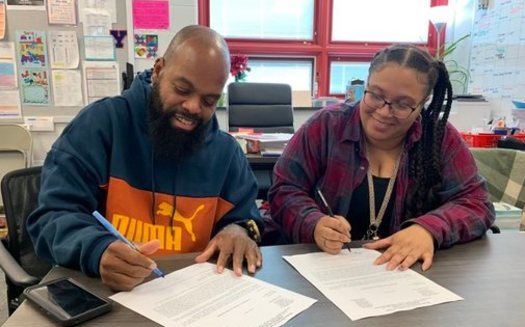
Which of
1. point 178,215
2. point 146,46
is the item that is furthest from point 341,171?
point 146,46

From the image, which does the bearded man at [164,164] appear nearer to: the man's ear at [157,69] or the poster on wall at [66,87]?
the man's ear at [157,69]

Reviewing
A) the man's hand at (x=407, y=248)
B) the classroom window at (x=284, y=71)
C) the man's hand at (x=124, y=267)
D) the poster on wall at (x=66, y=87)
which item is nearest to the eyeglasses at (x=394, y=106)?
the man's hand at (x=407, y=248)

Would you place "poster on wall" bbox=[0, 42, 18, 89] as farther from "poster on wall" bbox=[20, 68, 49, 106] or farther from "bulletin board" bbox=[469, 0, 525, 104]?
"bulletin board" bbox=[469, 0, 525, 104]

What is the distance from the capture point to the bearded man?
112 centimetres

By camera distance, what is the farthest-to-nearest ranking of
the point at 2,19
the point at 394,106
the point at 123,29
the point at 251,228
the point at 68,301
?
the point at 123,29 → the point at 2,19 → the point at 394,106 → the point at 251,228 → the point at 68,301

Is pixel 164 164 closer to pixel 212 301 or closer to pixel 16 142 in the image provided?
pixel 212 301

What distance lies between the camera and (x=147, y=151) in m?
1.21

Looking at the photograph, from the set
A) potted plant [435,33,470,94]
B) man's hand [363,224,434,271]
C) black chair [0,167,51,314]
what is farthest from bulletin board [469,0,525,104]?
black chair [0,167,51,314]

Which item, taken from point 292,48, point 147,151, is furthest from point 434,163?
point 292,48

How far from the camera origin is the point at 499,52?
3.38 m

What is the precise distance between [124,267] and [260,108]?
8.86 feet

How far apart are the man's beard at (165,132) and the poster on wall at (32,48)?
96.3 inches

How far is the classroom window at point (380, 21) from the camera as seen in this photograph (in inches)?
173

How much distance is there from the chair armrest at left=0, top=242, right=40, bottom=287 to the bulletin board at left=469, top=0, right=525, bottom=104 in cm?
319
